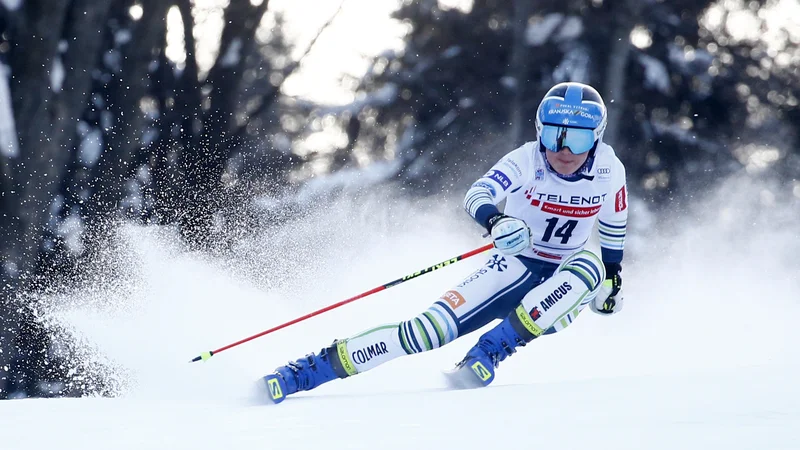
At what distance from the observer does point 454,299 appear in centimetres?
490

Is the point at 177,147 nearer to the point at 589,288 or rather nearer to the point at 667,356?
the point at 667,356

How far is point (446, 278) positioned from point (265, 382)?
16.7 feet

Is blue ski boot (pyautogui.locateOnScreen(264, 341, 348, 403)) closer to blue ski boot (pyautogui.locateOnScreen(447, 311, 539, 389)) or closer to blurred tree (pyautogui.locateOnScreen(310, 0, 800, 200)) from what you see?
blue ski boot (pyautogui.locateOnScreen(447, 311, 539, 389))

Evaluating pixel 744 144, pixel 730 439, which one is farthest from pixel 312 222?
pixel 730 439

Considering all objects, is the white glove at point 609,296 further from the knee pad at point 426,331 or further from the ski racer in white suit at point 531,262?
the knee pad at point 426,331

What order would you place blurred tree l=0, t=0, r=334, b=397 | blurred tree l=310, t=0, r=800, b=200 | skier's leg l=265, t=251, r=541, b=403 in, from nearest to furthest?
1. skier's leg l=265, t=251, r=541, b=403
2. blurred tree l=0, t=0, r=334, b=397
3. blurred tree l=310, t=0, r=800, b=200

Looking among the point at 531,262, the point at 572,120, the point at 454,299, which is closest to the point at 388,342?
the point at 454,299

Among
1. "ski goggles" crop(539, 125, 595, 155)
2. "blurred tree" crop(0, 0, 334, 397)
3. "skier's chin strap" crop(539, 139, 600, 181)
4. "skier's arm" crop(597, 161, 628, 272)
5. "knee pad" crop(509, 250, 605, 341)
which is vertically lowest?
"knee pad" crop(509, 250, 605, 341)

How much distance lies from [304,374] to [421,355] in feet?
8.94

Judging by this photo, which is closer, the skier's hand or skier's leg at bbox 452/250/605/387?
skier's leg at bbox 452/250/605/387

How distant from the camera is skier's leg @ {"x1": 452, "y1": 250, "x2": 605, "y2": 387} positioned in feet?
15.4

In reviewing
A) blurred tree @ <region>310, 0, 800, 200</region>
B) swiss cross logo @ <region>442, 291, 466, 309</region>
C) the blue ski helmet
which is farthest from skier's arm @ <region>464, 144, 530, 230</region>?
blurred tree @ <region>310, 0, 800, 200</region>

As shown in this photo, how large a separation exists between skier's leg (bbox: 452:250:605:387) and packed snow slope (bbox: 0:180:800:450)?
0.24 meters

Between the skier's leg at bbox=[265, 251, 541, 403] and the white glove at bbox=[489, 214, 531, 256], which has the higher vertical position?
the white glove at bbox=[489, 214, 531, 256]
